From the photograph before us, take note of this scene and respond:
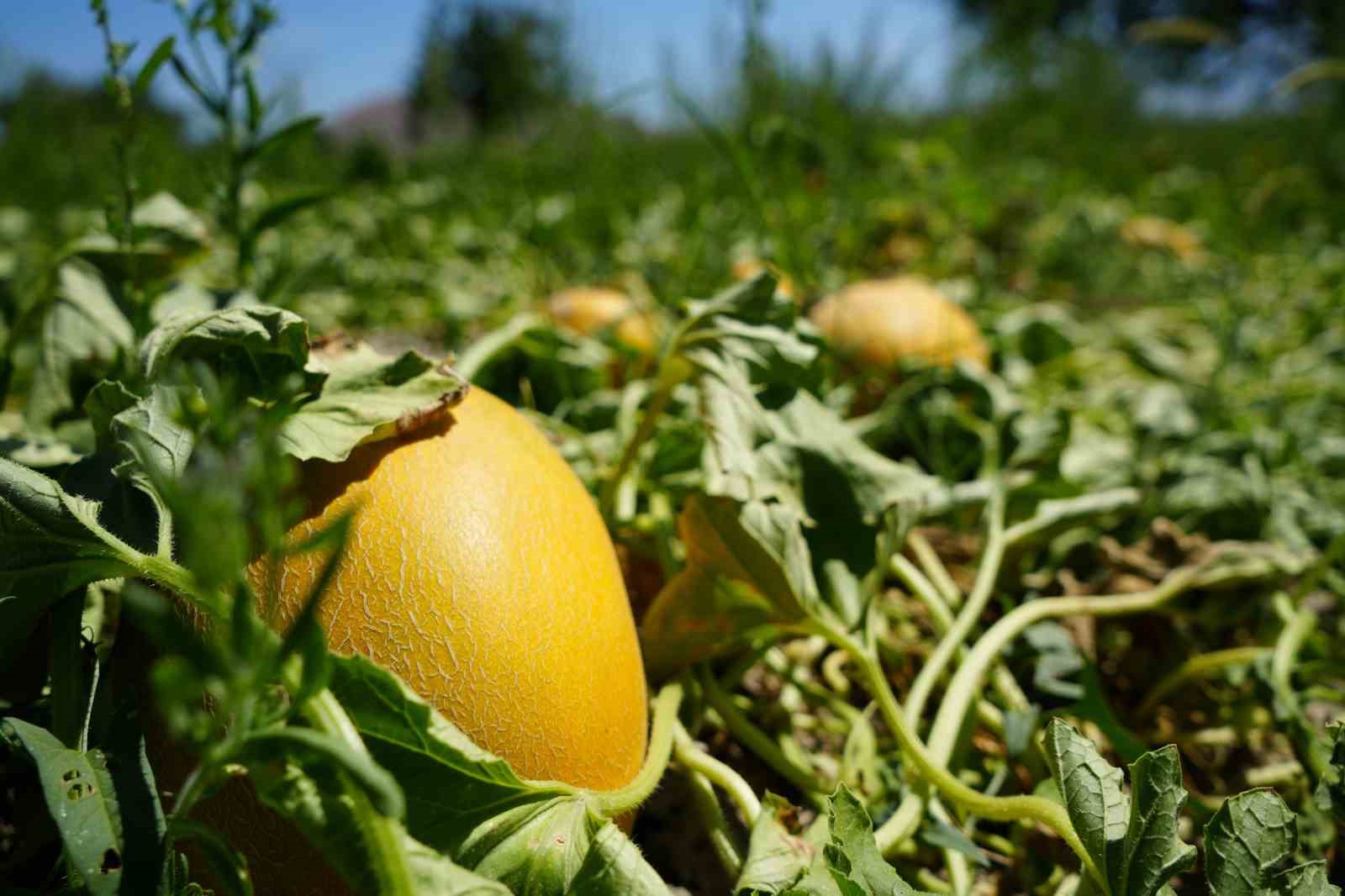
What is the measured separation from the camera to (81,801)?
665 millimetres

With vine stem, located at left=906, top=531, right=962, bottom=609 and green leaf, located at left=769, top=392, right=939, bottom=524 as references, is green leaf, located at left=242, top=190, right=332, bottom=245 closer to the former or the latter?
green leaf, located at left=769, top=392, right=939, bottom=524

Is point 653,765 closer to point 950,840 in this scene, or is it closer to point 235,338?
point 950,840

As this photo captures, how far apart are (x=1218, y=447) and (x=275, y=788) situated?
1.56 metres

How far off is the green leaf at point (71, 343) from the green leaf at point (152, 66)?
15.3 inches

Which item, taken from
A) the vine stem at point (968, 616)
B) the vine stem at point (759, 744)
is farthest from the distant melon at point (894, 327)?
the vine stem at point (759, 744)

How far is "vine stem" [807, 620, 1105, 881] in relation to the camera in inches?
31.3

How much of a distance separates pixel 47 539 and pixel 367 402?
0.26 m

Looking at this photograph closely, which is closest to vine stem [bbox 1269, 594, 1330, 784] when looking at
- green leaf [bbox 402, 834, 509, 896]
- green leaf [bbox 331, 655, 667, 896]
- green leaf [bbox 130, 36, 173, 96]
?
green leaf [bbox 331, 655, 667, 896]

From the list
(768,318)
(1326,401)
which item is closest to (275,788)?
(768,318)

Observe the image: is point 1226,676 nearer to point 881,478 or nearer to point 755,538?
point 881,478

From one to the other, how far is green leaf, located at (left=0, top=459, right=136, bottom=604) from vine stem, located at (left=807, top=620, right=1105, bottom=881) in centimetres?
65

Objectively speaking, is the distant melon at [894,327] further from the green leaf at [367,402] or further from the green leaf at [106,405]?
the green leaf at [106,405]

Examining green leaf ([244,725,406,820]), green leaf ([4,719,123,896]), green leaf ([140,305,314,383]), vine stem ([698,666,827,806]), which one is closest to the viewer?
green leaf ([244,725,406,820])

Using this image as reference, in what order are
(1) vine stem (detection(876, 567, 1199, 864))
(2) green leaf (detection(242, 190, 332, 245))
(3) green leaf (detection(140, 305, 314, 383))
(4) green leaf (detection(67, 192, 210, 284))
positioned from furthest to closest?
(4) green leaf (detection(67, 192, 210, 284)) < (2) green leaf (detection(242, 190, 332, 245)) < (1) vine stem (detection(876, 567, 1199, 864)) < (3) green leaf (detection(140, 305, 314, 383))
